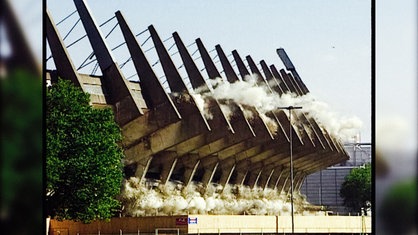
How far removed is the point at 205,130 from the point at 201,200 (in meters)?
3.72

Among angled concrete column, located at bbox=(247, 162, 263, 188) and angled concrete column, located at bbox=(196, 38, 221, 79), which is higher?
angled concrete column, located at bbox=(196, 38, 221, 79)

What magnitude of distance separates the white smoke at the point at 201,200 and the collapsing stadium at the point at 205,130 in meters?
0.05

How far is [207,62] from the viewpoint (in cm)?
3584

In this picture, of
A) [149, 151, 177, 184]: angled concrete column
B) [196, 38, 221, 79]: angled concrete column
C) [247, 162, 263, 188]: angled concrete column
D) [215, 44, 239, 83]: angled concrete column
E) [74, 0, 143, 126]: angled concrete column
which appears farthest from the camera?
[247, 162, 263, 188]: angled concrete column

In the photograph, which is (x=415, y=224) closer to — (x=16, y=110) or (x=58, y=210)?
(x=16, y=110)

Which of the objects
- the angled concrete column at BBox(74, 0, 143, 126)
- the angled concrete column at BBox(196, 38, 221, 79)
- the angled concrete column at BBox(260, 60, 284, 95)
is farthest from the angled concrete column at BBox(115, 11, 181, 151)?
the angled concrete column at BBox(260, 60, 284, 95)

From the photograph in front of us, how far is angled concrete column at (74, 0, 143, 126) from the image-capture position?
27375 mm

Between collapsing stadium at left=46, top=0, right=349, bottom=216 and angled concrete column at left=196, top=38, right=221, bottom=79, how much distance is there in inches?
2.0

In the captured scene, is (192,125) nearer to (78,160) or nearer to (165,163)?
(165,163)

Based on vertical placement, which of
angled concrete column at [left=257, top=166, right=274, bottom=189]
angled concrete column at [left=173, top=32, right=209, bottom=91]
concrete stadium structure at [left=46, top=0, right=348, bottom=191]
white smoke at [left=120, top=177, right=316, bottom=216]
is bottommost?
white smoke at [left=120, top=177, right=316, bottom=216]

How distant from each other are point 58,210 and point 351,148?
2575 centimetres

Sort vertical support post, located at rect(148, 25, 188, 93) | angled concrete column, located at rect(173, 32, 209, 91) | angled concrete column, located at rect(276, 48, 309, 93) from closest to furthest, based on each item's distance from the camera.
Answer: angled concrete column, located at rect(276, 48, 309, 93)
vertical support post, located at rect(148, 25, 188, 93)
angled concrete column, located at rect(173, 32, 209, 91)

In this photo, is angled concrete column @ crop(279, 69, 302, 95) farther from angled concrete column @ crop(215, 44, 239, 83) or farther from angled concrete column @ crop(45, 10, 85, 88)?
angled concrete column @ crop(45, 10, 85, 88)

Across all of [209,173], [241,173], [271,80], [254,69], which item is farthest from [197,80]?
[271,80]
